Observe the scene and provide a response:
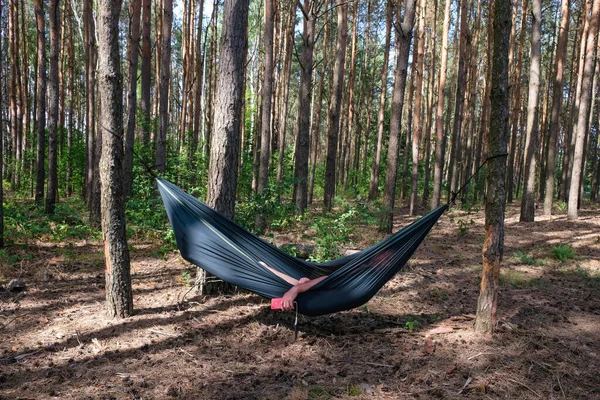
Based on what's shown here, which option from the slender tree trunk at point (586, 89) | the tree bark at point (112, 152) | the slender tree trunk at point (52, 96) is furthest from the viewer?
the slender tree trunk at point (586, 89)

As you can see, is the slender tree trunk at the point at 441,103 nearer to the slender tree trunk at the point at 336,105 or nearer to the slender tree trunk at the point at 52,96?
the slender tree trunk at the point at 336,105

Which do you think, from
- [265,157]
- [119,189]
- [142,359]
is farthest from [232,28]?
[265,157]

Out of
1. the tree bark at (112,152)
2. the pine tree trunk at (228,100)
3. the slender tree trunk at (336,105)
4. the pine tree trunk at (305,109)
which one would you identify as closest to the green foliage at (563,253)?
the pine tree trunk at (305,109)

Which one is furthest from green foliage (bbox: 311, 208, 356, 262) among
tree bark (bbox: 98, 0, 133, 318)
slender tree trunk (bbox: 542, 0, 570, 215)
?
slender tree trunk (bbox: 542, 0, 570, 215)

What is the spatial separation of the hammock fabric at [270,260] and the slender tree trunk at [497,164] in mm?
424

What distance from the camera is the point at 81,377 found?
2.30m

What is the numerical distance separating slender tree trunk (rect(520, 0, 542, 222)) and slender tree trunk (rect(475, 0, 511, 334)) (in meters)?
6.00

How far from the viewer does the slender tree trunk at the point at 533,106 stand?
25.2 ft

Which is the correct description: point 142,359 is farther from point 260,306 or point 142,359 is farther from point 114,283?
point 260,306

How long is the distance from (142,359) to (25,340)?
0.93 metres

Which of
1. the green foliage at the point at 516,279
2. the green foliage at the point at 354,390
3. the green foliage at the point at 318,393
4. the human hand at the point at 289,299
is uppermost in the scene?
the human hand at the point at 289,299

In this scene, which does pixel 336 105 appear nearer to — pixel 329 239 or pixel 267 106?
pixel 267 106

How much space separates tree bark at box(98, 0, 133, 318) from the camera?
2896 millimetres

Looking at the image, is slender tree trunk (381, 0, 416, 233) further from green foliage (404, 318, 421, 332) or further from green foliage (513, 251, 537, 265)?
green foliage (404, 318, 421, 332)
